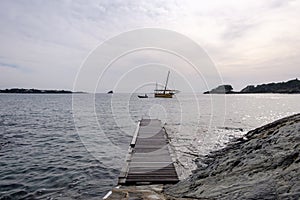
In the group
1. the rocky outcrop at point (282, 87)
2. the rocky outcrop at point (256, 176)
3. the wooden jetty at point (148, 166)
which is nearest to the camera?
the rocky outcrop at point (256, 176)

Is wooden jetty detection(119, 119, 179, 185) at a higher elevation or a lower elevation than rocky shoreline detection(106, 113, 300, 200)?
lower

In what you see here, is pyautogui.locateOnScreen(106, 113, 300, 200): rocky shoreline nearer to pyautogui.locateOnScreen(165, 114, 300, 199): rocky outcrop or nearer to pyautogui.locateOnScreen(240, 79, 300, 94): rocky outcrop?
pyautogui.locateOnScreen(165, 114, 300, 199): rocky outcrop

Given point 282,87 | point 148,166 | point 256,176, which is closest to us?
point 256,176

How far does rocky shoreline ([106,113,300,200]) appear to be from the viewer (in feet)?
13.3

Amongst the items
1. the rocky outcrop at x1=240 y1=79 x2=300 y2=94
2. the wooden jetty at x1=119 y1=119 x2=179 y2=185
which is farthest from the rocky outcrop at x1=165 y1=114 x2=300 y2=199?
the rocky outcrop at x1=240 y1=79 x2=300 y2=94

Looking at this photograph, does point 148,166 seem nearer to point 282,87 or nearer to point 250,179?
point 250,179

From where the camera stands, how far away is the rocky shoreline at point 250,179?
405cm

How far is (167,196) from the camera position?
241 inches

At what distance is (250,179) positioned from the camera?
477cm

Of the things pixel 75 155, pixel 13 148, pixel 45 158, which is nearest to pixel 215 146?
pixel 75 155

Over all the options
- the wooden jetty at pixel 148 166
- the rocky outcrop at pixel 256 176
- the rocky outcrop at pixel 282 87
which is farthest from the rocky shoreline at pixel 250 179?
the rocky outcrop at pixel 282 87

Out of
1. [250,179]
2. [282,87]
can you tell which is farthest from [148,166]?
[282,87]

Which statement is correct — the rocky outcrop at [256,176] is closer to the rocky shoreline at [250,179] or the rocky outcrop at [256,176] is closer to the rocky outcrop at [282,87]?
the rocky shoreline at [250,179]

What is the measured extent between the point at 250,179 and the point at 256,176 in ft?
0.40
